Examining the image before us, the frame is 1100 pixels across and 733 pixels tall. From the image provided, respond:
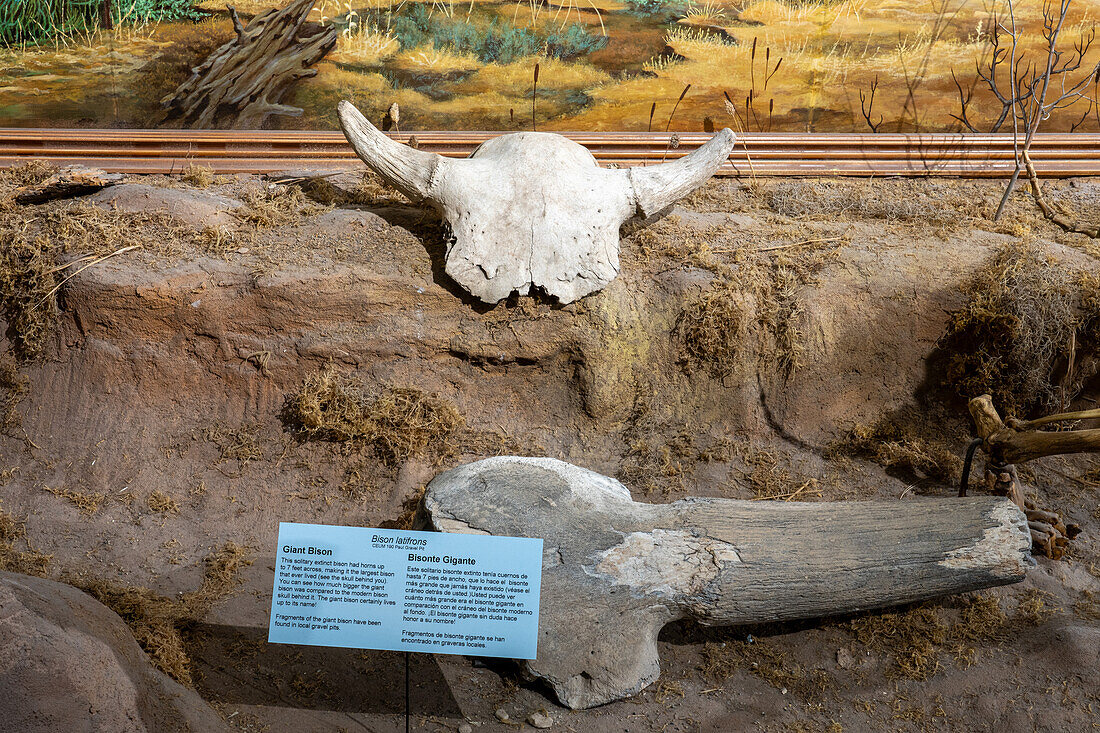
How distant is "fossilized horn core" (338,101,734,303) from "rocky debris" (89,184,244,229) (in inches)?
35.6

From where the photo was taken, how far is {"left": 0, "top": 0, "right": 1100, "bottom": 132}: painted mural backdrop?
18.3 feet

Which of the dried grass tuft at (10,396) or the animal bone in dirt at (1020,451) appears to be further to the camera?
the dried grass tuft at (10,396)

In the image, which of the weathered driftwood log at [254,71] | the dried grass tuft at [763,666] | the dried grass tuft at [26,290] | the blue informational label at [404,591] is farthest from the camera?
the weathered driftwood log at [254,71]

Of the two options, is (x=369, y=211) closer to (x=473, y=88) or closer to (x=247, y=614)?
(x=473, y=88)

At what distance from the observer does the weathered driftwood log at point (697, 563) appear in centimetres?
→ 306

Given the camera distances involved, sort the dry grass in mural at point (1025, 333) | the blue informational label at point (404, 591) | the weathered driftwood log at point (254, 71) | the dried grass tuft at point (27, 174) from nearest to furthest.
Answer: the blue informational label at point (404, 591) < the dry grass in mural at point (1025, 333) < the dried grass tuft at point (27, 174) < the weathered driftwood log at point (254, 71)

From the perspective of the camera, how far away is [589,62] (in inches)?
228

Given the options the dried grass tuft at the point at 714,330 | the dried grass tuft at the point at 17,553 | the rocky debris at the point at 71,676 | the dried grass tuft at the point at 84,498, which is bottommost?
the dried grass tuft at the point at 17,553

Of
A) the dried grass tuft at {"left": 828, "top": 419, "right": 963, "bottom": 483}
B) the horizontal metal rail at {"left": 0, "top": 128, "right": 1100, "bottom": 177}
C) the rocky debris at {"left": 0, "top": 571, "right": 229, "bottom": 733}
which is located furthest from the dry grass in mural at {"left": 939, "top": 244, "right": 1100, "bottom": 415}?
the rocky debris at {"left": 0, "top": 571, "right": 229, "bottom": 733}

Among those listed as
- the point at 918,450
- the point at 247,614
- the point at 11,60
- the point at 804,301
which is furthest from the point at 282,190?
the point at 918,450

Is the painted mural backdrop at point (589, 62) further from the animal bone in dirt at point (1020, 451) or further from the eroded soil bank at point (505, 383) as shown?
the animal bone in dirt at point (1020, 451)

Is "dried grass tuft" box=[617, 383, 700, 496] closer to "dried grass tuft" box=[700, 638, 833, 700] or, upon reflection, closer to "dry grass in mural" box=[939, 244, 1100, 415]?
"dried grass tuft" box=[700, 638, 833, 700]

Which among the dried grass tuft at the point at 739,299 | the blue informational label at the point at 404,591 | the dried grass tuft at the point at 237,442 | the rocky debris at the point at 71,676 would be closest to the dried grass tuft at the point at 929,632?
the dried grass tuft at the point at 739,299

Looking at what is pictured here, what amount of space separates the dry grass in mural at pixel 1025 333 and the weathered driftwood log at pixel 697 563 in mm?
1459
